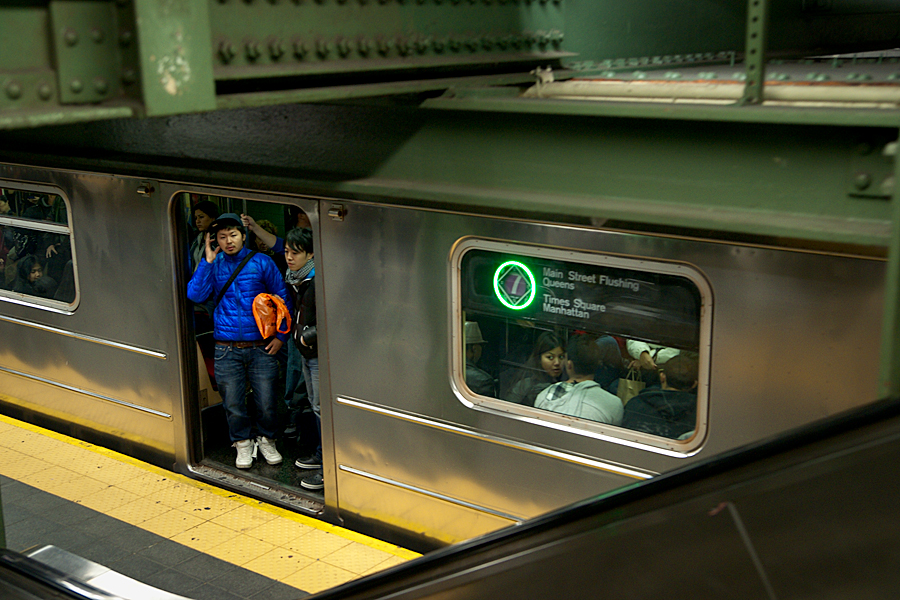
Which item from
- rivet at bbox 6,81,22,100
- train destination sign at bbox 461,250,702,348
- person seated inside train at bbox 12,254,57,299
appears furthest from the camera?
person seated inside train at bbox 12,254,57,299

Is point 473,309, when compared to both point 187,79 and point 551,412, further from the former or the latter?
point 187,79

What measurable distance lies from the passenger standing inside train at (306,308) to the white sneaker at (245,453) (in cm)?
52

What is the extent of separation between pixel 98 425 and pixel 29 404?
90cm

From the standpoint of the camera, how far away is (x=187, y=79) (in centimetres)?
248

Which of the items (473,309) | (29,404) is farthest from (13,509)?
(473,309)

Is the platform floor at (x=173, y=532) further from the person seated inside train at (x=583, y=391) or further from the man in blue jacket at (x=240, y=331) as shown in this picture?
the person seated inside train at (x=583, y=391)

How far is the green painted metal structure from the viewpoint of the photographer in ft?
7.71

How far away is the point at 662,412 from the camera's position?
3.89 meters

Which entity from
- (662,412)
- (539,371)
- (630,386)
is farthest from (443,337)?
(662,412)

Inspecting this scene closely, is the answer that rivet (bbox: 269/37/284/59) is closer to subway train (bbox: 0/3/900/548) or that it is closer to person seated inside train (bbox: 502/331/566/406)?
subway train (bbox: 0/3/900/548)

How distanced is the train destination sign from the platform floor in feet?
5.43

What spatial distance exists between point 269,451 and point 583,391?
106 inches

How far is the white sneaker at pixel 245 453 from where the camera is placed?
584 centimetres

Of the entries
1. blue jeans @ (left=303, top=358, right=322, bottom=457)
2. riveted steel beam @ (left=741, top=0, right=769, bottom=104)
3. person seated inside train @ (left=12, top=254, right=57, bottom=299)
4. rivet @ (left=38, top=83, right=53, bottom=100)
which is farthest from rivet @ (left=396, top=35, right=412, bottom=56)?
person seated inside train @ (left=12, top=254, right=57, bottom=299)
